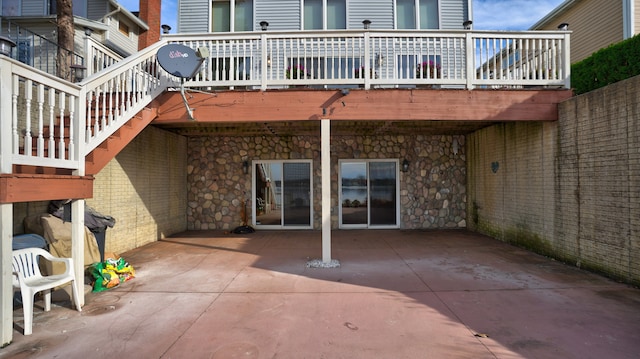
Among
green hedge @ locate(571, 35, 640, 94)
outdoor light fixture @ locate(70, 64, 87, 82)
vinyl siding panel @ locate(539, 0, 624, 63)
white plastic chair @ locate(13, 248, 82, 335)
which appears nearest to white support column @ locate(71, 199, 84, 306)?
Answer: white plastic chair @ locate(13, 248, 82, 335)

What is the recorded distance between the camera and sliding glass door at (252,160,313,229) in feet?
30.7

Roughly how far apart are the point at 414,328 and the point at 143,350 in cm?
249

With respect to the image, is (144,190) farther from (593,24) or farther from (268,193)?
(593,24)

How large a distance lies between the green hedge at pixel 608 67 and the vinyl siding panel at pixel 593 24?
4032mm

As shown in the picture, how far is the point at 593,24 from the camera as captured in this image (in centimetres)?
936

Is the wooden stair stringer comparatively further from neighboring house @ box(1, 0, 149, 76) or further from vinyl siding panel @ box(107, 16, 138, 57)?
vinyl siding panel @ box(107, 16, 138, 57)

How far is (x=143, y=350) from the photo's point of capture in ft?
9.16

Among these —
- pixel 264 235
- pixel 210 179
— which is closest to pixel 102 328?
pixel 264 235

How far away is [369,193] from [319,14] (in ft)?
17.7

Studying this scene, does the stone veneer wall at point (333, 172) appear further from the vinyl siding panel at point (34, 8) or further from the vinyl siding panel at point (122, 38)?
the vinyl siding panel at point (34, 8)

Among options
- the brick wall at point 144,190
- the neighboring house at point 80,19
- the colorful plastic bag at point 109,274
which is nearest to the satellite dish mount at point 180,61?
the brick wall at point 144,190

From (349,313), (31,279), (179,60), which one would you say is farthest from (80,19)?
(349,313)

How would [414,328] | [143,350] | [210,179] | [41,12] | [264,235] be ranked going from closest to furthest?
1. [143,350]
2. [414,328]
3. [264,235]
4. [210,179]
5. [41,12]

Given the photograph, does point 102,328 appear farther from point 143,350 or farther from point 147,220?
point 147,220
